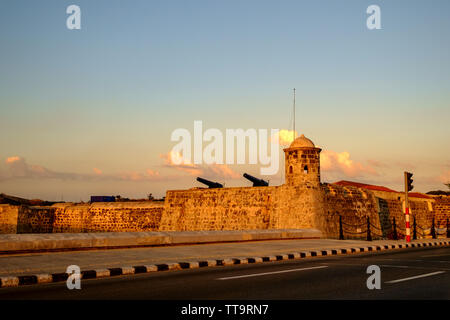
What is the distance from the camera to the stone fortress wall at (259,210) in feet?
98.0

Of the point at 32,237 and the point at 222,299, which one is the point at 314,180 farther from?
the point at 222,299

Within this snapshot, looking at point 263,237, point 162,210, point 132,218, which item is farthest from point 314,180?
point 132,218

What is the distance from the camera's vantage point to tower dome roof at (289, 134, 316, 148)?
29.9 m

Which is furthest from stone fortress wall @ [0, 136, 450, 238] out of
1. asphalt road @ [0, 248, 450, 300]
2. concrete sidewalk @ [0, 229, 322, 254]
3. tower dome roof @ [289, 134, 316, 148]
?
asphalt road @ [0, 248, 450, 300]

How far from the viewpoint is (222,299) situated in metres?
7.12

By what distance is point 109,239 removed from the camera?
1529cm

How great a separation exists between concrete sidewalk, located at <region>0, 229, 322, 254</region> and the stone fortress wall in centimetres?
881

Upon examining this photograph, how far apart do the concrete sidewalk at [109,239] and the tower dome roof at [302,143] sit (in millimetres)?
9397

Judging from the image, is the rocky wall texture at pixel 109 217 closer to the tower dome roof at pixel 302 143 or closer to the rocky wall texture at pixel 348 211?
the tower dome roof at pixel 302 143

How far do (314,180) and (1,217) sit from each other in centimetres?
2975

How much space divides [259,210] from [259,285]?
24.0 metres

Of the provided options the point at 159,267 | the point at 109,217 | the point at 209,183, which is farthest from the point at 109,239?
the point at 209,183

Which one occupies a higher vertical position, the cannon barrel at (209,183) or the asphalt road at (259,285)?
the cannon barrel at (209,183)

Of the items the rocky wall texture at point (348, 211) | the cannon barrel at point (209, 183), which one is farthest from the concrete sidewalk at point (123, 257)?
the cannon barrel at point (209, 183)
